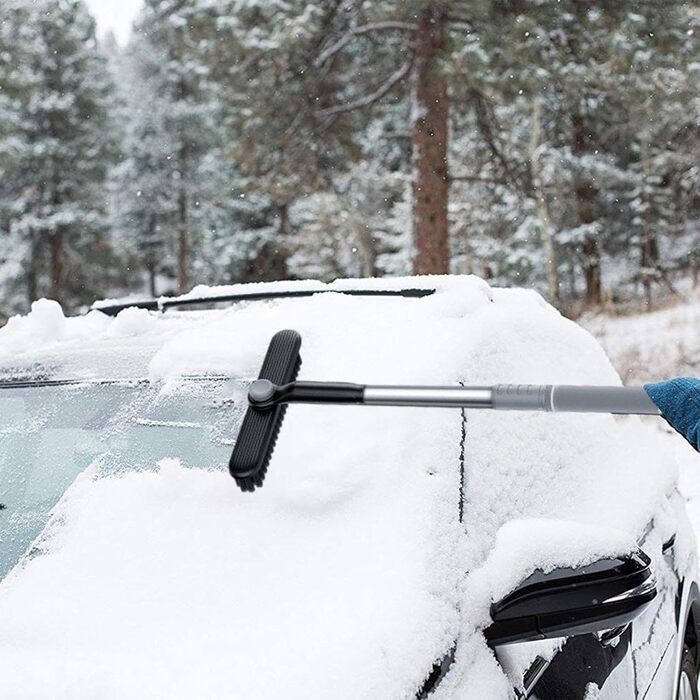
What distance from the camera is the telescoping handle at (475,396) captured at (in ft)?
5.39

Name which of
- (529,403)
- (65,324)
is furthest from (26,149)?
(529,403)

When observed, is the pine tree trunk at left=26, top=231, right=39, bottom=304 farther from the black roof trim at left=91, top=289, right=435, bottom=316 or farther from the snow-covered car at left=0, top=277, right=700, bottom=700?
the snow-covered car at left=0, top=277, right=700, bottom=700

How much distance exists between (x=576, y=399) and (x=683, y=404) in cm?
27

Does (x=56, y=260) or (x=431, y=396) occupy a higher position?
(x=431, y=396)

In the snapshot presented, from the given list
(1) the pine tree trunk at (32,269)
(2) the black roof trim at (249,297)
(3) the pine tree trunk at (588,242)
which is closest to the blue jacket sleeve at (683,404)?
(2) the black roof trim at (249,297)

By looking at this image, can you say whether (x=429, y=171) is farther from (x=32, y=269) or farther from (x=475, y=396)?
(x=32, y=269)

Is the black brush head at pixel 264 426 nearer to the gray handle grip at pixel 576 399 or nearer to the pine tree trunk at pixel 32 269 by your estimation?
the gray handle grip at pixel 576 399

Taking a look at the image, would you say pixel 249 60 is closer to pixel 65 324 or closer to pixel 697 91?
pixel 697 91

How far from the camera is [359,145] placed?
45.2 feet

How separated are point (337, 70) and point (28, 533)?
1162 cm

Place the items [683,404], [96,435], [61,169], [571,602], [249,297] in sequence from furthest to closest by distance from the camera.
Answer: [61,169] → [249,297] → [96,435] → [683,404] → [571,602]

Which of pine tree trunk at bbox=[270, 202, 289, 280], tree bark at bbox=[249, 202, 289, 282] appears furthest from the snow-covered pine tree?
pine tree trunk at bbox=[270, 202, 289, 280]

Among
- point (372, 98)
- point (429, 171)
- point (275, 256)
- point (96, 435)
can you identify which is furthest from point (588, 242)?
point (96, 435)

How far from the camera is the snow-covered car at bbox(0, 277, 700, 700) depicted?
5.01 feet
